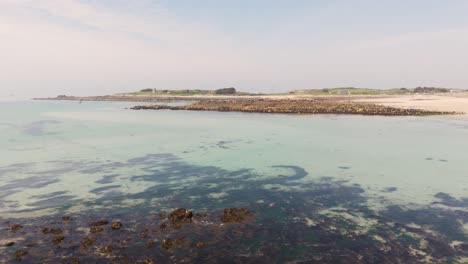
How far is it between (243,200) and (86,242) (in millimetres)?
Result: 7333

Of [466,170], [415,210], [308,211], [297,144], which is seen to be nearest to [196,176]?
[308,211]

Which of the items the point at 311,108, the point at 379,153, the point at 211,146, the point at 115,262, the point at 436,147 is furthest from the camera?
the point at 311,108

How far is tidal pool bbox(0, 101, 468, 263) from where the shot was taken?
11.4 m

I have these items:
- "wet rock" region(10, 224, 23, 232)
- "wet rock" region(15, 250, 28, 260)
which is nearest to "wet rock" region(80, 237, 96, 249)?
"wet rock" region(15, 250, 28, 260)

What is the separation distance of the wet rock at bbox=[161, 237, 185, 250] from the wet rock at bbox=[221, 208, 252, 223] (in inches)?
90.5

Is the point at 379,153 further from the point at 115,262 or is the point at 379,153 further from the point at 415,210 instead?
the point at 115,262

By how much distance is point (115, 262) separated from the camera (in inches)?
418

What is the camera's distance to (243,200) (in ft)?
54.8

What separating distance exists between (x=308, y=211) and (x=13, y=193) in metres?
15.3

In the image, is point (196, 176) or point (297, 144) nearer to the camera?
point (196, 176)

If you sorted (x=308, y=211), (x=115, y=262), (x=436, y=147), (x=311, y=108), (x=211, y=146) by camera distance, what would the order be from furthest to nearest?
(x=311, y=108) → (x=211, y=146) → (x=436, y=147) → (x=308, y=211) → (x=115, y=262)

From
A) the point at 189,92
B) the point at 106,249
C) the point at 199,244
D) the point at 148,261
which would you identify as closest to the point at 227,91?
the point at 189,92

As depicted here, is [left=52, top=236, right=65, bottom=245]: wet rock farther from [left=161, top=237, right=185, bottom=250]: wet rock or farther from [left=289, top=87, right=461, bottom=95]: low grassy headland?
[left=289, top=87, right=461, bottom=95]: low grassy headland

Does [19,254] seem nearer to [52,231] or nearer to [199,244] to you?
[52,231]
